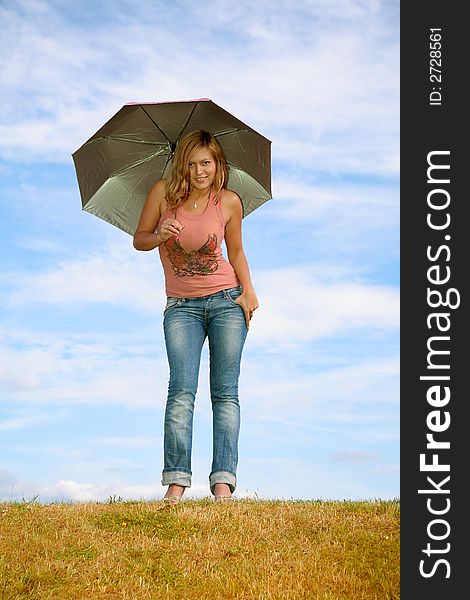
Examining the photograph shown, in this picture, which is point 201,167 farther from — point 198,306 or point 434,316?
point 434,316

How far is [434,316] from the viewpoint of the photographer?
634 centimetres

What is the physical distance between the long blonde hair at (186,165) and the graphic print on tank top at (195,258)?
1.43ft

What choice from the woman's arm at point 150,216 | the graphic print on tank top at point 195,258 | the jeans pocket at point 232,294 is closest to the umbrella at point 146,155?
the woman's arm at point 150,216

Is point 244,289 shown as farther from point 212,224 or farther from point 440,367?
point 440,367

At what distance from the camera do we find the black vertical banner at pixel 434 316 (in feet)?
20.2

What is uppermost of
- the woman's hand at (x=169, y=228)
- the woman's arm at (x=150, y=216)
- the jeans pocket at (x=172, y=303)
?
the woman's arm at (x=150, y=216)

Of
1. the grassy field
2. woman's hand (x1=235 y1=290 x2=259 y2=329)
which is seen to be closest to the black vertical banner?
the grassy field

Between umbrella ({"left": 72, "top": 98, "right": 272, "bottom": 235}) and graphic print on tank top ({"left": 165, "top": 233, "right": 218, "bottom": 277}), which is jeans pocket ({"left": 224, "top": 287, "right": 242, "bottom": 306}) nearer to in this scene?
graphic print on tank top ({"left": 165, "top": 233, "right": 218, "bottom": 277})

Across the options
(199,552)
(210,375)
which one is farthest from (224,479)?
(199,552)

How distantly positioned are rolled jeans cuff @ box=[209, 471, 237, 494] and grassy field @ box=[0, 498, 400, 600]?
213 mm

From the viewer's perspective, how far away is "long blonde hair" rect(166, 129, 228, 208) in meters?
8.43

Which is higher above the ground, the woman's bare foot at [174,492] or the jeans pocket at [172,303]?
the jeans pocket at [172,303]

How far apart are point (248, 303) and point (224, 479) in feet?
5.78

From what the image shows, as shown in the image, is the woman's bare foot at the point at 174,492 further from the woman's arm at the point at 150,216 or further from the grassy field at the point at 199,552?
the woman's arm at the point at 150,216
